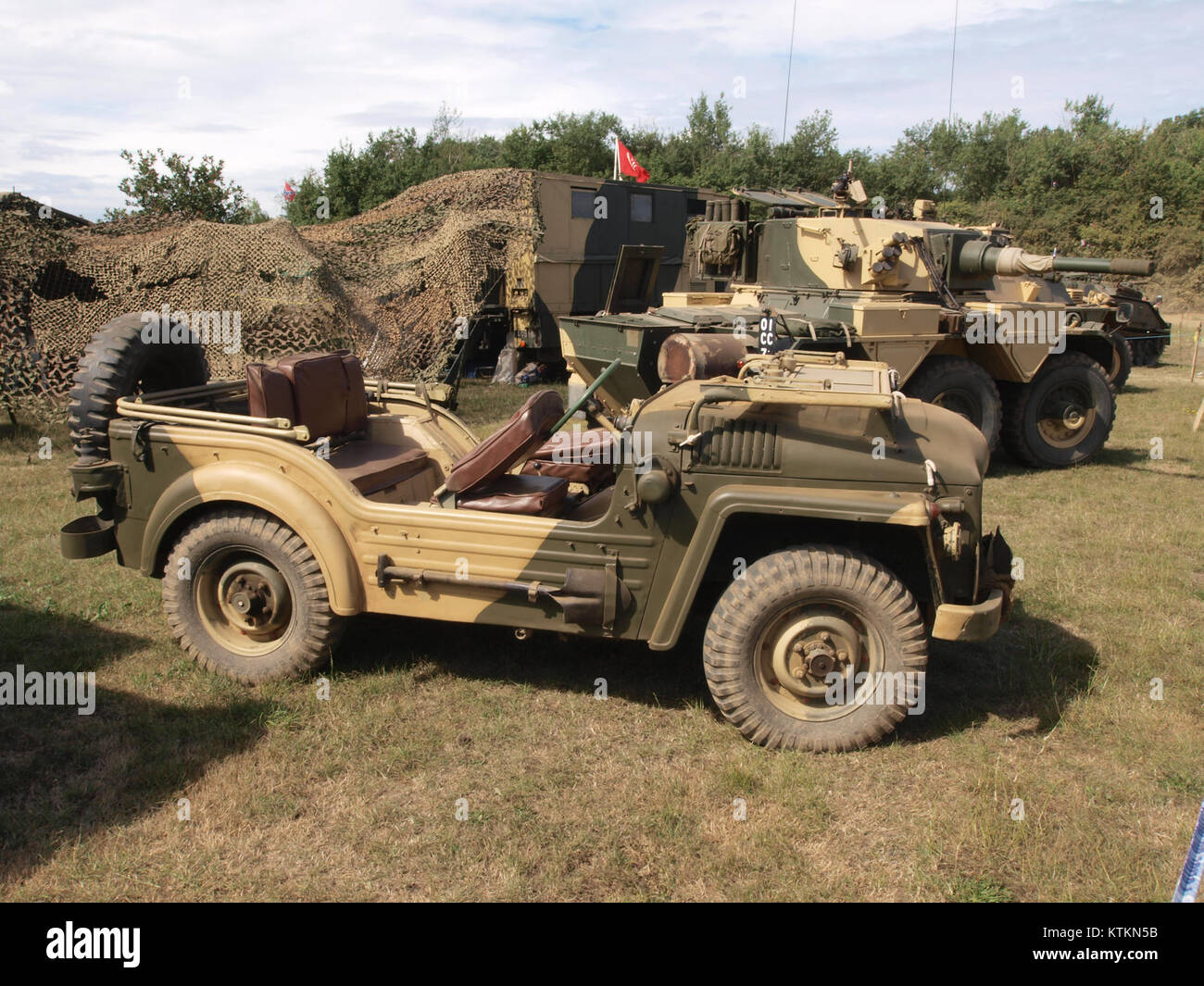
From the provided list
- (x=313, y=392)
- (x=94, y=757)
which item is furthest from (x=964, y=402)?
(x=94, y=757)

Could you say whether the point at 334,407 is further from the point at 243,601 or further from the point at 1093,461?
the point at 1093,461

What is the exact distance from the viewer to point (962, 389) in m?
9.54

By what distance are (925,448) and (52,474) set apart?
25.8 feet

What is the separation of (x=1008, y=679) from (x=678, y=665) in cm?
164

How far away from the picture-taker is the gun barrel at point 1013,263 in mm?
9375

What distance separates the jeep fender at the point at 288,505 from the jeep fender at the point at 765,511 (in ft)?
4.64

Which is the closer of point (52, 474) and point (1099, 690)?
point (1099, 690)

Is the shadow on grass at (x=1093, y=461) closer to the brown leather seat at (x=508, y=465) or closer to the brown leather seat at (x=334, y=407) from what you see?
the brown leather seat at (x=508, y=465)

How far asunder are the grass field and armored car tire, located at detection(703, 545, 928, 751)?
5.7 inches

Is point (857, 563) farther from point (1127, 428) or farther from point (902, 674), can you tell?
point (1127, 428)

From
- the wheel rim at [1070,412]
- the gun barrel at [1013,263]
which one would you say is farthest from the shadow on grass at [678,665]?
the gun barrel at [1013,263]

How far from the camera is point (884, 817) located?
3572mm
